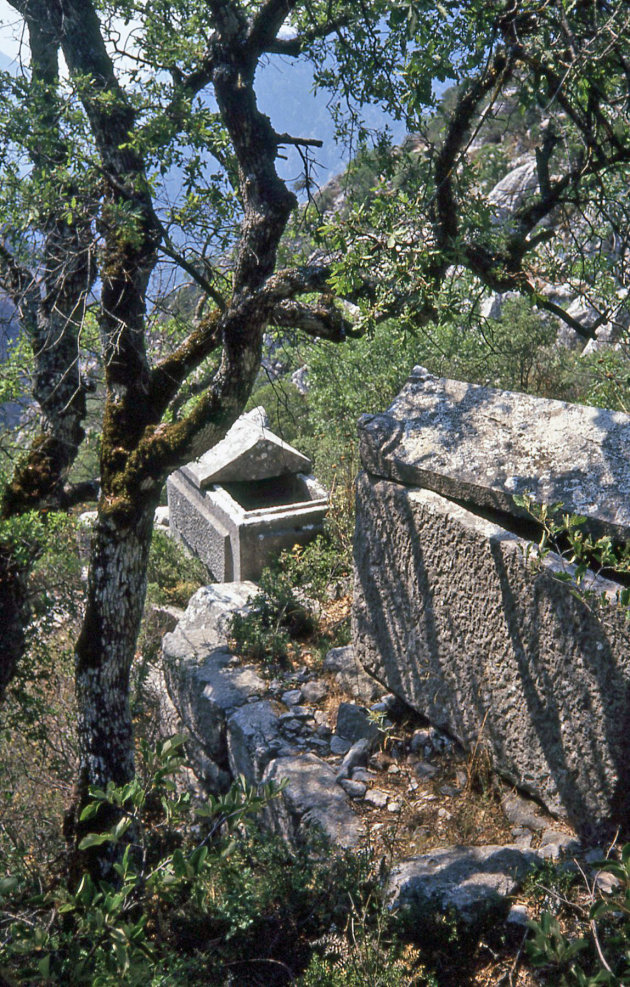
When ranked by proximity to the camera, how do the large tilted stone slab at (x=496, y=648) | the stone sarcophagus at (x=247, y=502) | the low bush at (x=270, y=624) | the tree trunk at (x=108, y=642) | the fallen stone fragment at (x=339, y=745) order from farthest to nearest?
the stone sarcophagus at (x=247, y=502) → the low bush at (x=270, y=624) → the fallen stone fragment at (x=339, y=745) → the tree trunk at (x=108, y=642) → the large tilted stone slab at (x=496, y=648)

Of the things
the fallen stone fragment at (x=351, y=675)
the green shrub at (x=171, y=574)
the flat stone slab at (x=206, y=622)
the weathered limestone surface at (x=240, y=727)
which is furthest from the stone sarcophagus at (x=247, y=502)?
the fallen stone fragment at (x=351, y=675)

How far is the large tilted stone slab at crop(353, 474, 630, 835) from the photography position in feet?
9.64

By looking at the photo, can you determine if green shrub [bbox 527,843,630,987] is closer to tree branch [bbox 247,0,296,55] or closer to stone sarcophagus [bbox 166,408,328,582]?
stone sarcophagus [bbox 166,408,328,582]

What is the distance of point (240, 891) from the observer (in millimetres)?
3086

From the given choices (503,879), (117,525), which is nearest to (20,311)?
(117,525)

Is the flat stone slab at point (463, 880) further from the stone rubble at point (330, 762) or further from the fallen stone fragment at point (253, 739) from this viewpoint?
the fallen stone fragment at point (253, 739)

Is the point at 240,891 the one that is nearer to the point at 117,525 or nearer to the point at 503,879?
the point at 503,879

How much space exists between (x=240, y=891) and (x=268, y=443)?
16.0 feet

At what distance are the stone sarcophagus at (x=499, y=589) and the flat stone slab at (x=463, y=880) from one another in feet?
1.22

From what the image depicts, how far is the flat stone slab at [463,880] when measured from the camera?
110 inches

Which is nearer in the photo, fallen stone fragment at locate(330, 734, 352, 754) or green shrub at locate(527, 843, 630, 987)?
green shrub at locate(527, 843, 630, 987)

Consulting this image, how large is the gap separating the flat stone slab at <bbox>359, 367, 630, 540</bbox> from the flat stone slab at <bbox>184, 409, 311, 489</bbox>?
3.38 m

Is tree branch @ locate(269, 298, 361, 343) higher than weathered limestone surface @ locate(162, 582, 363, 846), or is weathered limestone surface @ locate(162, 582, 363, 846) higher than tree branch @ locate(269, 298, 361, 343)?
tree branch @ locate(269, 298, 361, 343)

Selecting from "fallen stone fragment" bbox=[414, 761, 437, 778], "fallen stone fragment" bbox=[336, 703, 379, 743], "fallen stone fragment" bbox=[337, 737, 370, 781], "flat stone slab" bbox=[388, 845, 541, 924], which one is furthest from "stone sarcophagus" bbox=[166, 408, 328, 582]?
"flat stone slab" bbox=[388, 845, 541, 924]
